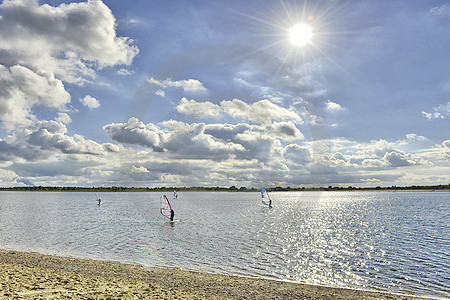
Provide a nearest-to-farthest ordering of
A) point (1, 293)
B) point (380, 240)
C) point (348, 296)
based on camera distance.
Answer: point (1, 293), point (348, 296), point (380, 240)

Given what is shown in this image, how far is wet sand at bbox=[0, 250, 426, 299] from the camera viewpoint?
16609mm

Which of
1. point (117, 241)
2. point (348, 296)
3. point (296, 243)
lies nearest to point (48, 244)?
point (117, 241)

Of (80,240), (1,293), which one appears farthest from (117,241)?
(1,293)

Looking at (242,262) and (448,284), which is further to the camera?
(242,262)

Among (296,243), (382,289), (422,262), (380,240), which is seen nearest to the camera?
(382,289)

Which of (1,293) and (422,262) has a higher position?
(1,293)

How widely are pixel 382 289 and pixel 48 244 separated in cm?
4129

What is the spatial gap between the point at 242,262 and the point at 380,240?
25.6 m

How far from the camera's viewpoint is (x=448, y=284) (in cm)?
2288

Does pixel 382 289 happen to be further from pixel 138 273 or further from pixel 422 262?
pixel 138 273

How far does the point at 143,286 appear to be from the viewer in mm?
19391

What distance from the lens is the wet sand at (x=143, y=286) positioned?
54.5 ft

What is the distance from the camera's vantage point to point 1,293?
15117 millimetres

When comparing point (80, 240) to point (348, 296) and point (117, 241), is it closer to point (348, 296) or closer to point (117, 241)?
point (117, 241)
